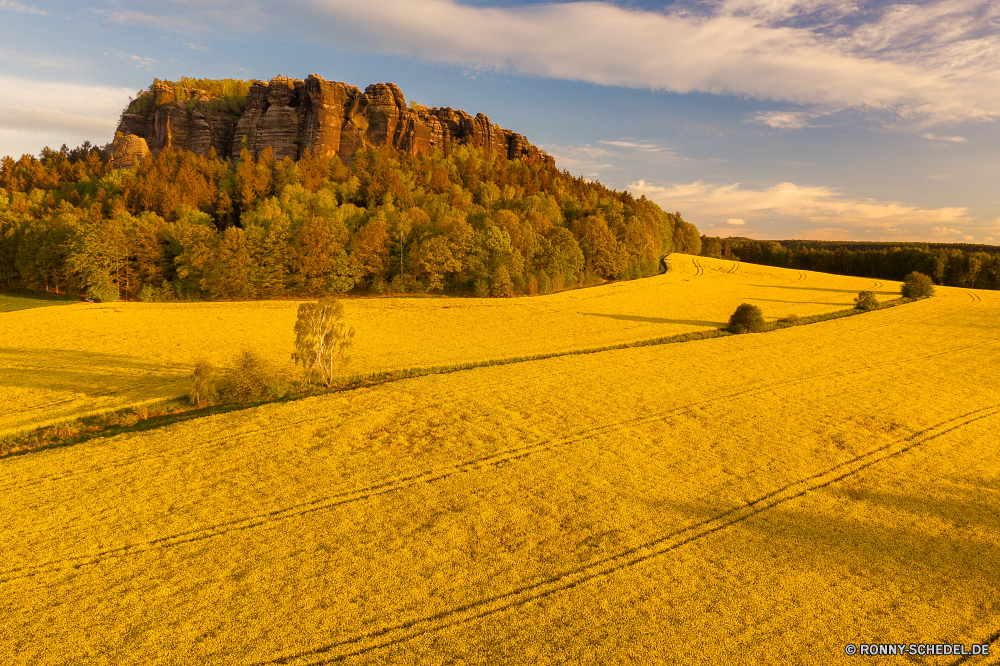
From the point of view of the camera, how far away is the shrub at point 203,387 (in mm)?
28453

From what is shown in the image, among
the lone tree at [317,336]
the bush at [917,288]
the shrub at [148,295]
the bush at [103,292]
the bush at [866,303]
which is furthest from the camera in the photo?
the bush at [917,288]

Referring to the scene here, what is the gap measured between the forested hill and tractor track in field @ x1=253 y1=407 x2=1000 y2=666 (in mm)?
52906

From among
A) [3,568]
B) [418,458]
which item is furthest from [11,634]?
[418,458]

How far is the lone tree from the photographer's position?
31172mm

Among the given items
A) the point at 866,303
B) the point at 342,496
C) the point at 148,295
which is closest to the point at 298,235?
the point at 148,295

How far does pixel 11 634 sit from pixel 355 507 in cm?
919

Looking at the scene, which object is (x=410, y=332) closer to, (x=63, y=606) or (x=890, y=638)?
(x=63, y=606)

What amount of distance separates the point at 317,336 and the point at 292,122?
4867 inches

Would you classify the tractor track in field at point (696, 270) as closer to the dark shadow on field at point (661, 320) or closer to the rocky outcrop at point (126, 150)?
the dark shadow on field at point (661, 320)

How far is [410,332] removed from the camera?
162 feet

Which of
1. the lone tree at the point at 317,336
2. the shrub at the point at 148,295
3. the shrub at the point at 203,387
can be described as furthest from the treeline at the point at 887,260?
the shrub at the point at 148,295

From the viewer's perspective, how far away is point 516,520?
1666cm

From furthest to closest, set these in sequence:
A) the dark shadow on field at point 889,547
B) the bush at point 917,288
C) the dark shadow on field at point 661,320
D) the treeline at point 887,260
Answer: the treeline at point 887,260 → the bush at point 917,288 → the dark shadow on field at point 661,320 → the dark shadow on field at point 889,547

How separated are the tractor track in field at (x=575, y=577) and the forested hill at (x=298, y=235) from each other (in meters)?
52.9
